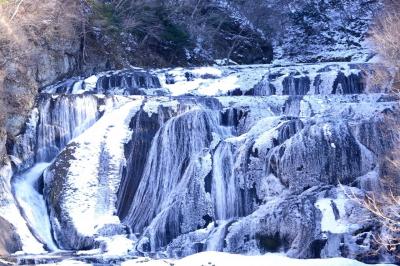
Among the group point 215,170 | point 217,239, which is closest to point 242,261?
point 217,239

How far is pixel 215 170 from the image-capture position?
65.6 feet

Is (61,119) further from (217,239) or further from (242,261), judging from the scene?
(242,261)

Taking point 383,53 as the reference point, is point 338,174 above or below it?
below

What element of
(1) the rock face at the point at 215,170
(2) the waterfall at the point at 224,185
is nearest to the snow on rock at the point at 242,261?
(1) the rock face at the point at 215,170

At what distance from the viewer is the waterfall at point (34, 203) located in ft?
63.9

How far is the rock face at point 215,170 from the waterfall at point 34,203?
0.27 m

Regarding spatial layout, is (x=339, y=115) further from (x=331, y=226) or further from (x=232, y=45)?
(x=232, y=45)

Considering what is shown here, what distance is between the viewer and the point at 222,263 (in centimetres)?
1527

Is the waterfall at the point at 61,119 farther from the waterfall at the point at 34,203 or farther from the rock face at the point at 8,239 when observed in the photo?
the rock face at the point at 8,239

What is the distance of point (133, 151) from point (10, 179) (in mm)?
3884

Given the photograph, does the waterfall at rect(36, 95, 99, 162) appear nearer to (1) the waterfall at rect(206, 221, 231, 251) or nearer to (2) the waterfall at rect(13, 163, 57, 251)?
(2) the waterfall at rect(13, 163, 57, 251)

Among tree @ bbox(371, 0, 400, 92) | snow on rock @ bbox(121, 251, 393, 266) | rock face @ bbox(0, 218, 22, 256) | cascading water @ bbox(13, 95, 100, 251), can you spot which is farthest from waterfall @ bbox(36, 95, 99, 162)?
tree @ bbox(371, 0, 400, 92)

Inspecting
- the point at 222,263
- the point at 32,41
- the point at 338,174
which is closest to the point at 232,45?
the point at 32,41

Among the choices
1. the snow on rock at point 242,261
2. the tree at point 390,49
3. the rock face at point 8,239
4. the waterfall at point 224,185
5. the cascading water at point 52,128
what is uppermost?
the tree at point 390,49
